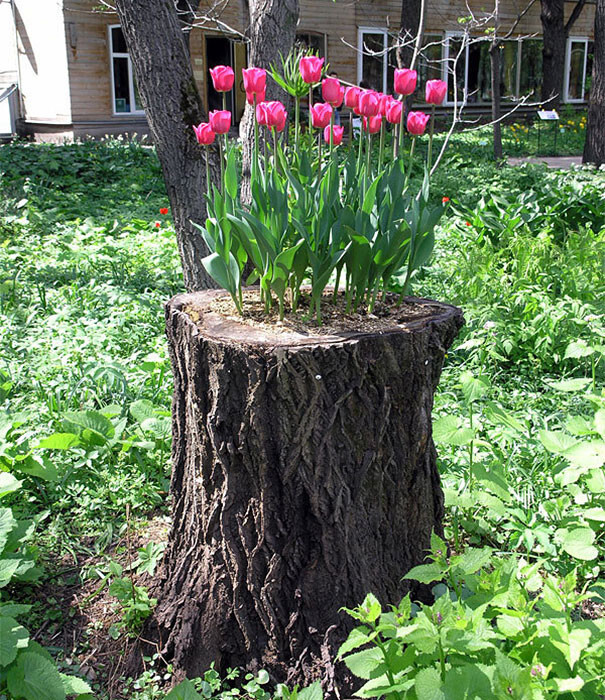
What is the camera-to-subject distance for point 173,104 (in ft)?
14.1

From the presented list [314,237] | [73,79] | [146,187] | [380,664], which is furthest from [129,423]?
[73,79]

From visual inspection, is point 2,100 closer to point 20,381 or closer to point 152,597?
point 20,381

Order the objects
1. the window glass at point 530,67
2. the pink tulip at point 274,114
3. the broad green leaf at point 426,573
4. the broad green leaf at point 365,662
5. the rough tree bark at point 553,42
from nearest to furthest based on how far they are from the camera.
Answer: the broad green leaf at point 365,662
the broad green leaf at point 426,573
the pink tulip at point 274,114
the rough tree bark at point 553,42
the window glass at point 530,67

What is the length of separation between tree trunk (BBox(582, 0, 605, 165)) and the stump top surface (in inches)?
394

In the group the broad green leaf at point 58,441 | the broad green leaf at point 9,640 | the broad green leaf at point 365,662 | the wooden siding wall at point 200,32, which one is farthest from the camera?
the wooden siding wall at point 200,32

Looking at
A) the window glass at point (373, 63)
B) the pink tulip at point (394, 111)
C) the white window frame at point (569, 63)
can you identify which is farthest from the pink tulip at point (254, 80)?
the white window frame at point (569, 63)

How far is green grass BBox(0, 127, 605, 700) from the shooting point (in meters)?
2.71

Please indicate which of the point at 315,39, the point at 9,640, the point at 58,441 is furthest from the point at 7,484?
the point at 315,39

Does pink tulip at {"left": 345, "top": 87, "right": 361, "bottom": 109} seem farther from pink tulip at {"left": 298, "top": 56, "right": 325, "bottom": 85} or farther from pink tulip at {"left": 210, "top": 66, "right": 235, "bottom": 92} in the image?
pink tulip at {"left": 210, "top": 66, "right": 235, "bottom": 92}

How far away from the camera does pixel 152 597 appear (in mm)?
2453

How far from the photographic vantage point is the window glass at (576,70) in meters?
28.2

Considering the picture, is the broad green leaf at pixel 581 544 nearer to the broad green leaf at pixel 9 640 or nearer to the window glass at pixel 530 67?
the broad green leaf at pixel 9 640

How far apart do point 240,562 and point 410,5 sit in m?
17.2

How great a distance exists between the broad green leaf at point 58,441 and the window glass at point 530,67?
90.9 ft
